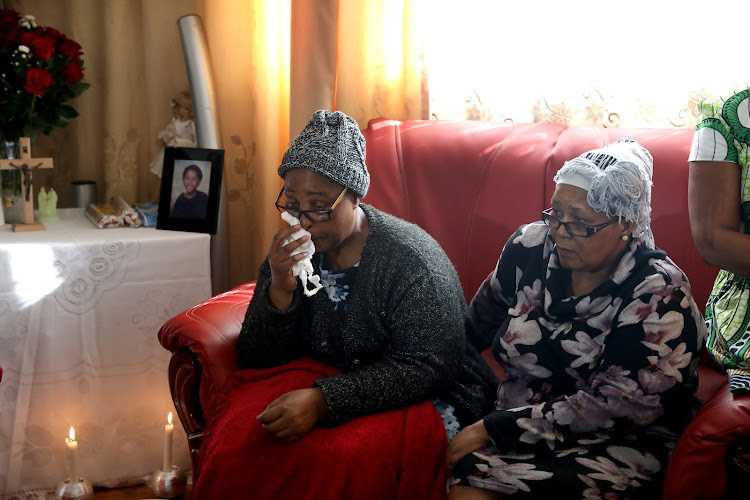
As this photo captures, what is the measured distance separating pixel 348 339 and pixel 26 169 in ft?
4.32

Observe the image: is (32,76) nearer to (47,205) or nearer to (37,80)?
(37,80)

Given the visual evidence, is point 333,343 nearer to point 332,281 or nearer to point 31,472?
point 332,281

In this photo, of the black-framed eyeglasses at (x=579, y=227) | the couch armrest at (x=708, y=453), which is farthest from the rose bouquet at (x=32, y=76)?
the couch armrest at (x=708, y=453)

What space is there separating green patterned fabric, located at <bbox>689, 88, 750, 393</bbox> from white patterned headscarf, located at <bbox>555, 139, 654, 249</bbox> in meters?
0.14

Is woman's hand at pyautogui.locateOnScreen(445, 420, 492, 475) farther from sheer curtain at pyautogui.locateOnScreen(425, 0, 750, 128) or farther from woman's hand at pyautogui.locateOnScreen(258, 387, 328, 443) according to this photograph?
Result: sheer curtain at pyautogui.locateOnScreen(425, 0, 750, 128)

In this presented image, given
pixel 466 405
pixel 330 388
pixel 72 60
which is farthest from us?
pixel 72 60

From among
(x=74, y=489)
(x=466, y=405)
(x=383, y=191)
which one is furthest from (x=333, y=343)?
(x=74, y=489)

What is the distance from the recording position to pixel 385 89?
2541 mm

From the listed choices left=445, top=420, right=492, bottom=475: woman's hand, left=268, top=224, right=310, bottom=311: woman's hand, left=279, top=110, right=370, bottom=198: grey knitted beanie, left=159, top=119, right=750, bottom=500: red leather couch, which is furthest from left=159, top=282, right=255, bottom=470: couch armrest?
left=445, top=420, right=492, bottom=475: woman's hand

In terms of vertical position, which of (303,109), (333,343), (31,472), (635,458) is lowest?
(31,472)

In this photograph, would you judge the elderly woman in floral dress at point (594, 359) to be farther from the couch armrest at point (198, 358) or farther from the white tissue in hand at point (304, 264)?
the couch armrest at point (198, 358)

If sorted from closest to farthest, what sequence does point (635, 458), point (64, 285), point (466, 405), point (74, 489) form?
point (635, 458), point (466, 405), point (74, 489), point (64, 285)

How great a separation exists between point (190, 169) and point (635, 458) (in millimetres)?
1668

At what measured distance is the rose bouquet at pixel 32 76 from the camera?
2311 mm
